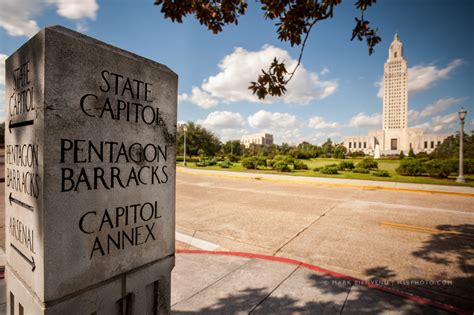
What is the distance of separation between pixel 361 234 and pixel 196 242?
157 inches

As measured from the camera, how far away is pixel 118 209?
6.19 feet

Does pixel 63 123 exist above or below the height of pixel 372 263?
above

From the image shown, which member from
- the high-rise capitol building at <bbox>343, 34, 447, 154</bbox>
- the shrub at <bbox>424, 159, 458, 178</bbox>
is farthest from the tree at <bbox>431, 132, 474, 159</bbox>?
the high-rise capitol building at <bbox>343, 34, 447, 154</bbox>

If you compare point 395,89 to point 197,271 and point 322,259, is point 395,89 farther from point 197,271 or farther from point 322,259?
point 197,271

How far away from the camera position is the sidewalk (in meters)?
3.05

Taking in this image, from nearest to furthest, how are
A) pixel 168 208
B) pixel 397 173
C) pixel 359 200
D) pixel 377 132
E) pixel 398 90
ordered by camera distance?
1. pixel 168 208
2. pixel 359 200
3. pixel 397 173
4. pixel 377 132
5. pixel 398 90

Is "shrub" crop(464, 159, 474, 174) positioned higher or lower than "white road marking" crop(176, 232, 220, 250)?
higher

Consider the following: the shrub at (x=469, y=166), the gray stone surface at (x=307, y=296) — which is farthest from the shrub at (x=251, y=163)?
the gray stone surface at (x=307, y=296)

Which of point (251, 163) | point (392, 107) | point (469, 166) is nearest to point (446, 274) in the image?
point (469, 166)

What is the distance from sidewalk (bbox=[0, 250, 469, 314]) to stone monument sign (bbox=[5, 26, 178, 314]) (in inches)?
47.0

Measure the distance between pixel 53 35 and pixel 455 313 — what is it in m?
4.78

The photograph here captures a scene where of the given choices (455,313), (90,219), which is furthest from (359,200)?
(90,219)

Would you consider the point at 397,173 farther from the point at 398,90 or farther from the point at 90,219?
the point at 398,90

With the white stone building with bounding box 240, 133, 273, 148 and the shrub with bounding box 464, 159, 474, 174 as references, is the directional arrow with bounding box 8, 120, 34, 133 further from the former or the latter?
the white stone building with bounding box 240, 133, 273, 148
